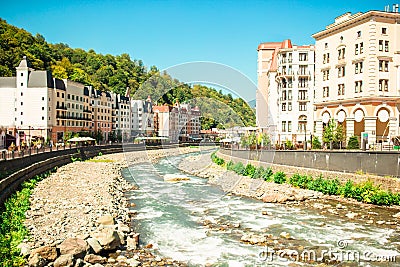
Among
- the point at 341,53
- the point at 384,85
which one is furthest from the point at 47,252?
the point at 341,53

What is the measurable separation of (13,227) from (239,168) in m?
24.3

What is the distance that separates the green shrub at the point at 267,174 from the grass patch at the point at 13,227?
1916 centimetres

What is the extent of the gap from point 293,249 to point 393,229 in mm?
6043

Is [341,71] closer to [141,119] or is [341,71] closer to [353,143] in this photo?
[353,143]

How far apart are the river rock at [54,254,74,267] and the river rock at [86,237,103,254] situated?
1650 mm

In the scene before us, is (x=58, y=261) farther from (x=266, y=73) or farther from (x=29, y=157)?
(x=266, y=73)

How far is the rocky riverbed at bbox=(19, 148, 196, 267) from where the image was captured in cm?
1369

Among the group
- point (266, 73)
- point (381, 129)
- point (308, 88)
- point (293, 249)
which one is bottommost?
point (293, 249)

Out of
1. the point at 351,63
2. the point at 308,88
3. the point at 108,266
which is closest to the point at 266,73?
the point at 308,88

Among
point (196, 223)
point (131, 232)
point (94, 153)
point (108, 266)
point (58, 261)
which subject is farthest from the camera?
point (94, 153)

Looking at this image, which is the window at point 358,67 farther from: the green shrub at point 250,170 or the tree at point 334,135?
the green shrub at point 250,170

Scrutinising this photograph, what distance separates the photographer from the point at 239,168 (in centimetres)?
3756

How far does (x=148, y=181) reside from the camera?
37875mm

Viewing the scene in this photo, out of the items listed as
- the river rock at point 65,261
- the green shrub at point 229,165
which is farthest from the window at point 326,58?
the river rock at point 65,261
